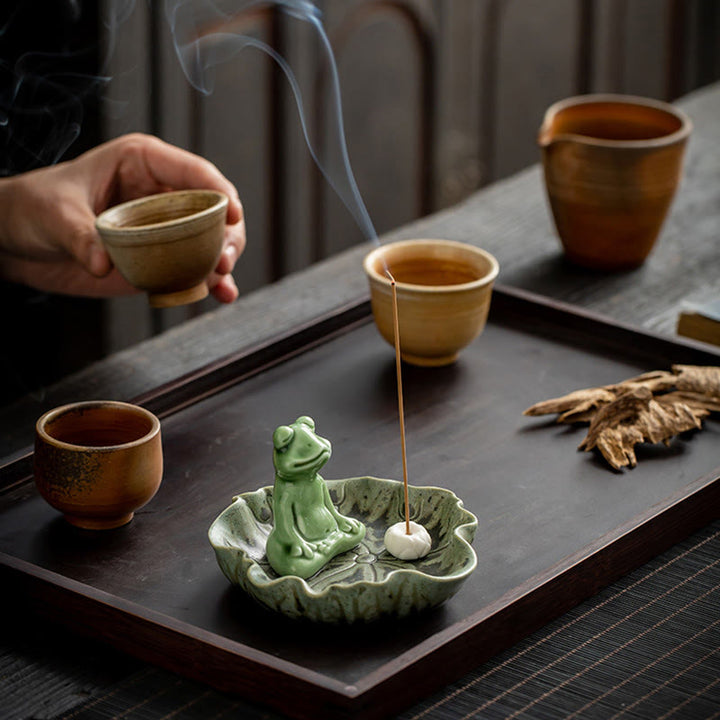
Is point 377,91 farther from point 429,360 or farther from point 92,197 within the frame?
point 429,360

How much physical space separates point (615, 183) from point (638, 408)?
59 centimetres

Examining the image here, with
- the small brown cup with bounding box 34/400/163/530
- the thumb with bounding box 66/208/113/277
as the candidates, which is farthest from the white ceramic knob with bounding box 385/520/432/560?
the thumb with bounding box 66/208/113/277

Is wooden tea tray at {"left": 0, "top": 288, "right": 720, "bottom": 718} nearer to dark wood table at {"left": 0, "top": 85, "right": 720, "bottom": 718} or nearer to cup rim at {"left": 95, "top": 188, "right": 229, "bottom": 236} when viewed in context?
dark wood table at {"left": 0, "top": 85, "right": 720, "bottom": 718}

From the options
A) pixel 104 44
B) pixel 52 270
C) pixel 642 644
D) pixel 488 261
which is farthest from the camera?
pixel 104 44

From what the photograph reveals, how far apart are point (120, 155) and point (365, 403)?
57 cm

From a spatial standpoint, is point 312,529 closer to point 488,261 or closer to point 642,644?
point 642,644

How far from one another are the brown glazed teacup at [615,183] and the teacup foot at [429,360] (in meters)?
0.47

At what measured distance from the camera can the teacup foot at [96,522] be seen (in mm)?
1247

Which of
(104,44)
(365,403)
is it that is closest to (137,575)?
(365,403)

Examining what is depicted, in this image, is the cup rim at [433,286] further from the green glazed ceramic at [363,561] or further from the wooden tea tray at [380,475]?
the green glazed ceramic at [363,561]

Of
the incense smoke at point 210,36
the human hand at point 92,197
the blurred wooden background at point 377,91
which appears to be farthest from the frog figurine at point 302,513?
the incense smoke at point 210,36

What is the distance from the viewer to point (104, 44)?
8.63ft

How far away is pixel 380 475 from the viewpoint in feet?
4.54

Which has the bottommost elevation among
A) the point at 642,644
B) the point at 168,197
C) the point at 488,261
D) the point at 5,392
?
the point at 5,392
